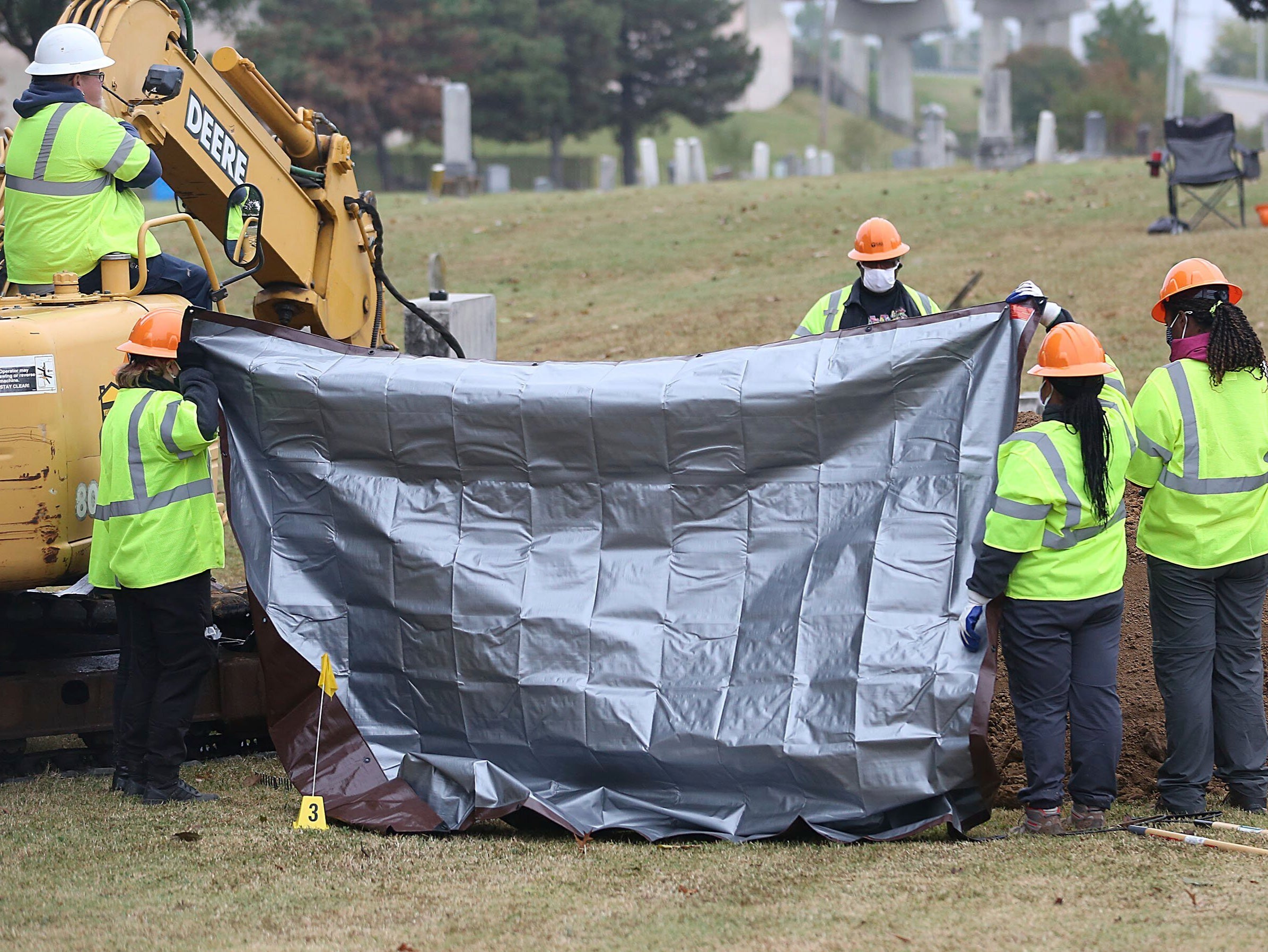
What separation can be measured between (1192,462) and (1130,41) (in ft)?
180

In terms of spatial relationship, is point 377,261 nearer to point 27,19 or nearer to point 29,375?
point 29,375

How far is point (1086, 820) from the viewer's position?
17.1ft

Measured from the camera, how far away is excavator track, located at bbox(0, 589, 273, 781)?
6379 mm

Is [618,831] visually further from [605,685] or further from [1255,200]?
[1255,200]

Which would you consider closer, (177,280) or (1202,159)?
(177,280)

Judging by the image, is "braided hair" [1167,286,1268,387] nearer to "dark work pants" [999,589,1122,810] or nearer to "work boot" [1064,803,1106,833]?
"dark work pants" [999,589,1122,810]

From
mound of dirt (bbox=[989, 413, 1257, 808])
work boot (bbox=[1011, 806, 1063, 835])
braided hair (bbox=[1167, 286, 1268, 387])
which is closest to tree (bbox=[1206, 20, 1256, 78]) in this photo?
mound of dirt (bbox=[989, 413, 1257, 808])

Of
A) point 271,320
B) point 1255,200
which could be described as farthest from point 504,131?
point 271,320

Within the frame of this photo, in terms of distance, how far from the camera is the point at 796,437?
5.45m

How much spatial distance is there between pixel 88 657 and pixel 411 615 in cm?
186

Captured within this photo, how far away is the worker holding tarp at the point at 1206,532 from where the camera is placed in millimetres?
5297

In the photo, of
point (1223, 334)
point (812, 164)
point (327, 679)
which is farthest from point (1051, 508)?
point (812, 164)

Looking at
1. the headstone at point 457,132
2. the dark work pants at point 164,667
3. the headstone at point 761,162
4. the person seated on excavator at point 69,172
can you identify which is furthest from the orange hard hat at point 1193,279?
the headstone at point 761,162

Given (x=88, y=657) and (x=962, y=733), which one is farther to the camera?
(x=88, y=657)
